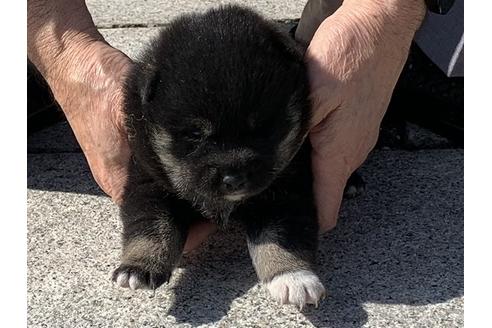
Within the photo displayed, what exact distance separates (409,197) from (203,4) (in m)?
2.67

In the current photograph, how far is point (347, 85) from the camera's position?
3.39 metres

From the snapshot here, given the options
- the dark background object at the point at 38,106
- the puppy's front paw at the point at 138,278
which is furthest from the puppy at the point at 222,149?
the dark background object at the point at 38,106

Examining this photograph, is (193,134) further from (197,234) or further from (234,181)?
(197,234)

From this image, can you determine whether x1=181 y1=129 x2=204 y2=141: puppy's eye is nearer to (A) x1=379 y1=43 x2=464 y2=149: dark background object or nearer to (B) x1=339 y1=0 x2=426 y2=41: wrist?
(B) x1=339 y1=0 x2=426 y2=41: wrist

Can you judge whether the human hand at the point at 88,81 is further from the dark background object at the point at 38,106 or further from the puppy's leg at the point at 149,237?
the dark background object at the point at 38,106

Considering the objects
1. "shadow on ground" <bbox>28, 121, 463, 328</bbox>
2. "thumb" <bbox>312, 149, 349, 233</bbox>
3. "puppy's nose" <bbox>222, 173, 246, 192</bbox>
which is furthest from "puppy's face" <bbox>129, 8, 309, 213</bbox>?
"shadow on ground" <bbox>28, 121, 463, 328</bbox>

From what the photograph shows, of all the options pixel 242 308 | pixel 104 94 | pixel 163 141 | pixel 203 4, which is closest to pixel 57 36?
pixel 104 94

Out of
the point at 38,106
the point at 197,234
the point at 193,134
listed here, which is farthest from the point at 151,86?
the point at 38,106

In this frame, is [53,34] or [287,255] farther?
[53,34]

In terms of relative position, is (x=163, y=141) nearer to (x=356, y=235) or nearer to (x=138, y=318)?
(x=138, y=318)

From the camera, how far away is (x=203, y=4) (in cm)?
589

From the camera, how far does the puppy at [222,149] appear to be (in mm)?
2996

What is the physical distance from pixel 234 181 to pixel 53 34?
4.24ft

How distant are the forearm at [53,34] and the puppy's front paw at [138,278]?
1066mm
